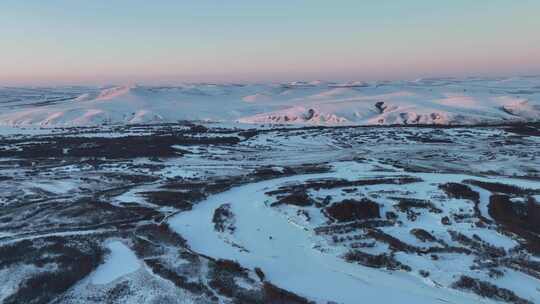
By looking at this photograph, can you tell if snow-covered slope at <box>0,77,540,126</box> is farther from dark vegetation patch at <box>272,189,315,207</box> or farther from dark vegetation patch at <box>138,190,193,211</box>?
dark vegetation patch at <box>138,190,193,211</box>

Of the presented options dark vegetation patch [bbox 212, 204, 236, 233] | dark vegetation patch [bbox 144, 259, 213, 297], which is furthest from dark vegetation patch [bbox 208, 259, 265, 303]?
dark vegetation patch [bbox 212, 204, 236, 233]

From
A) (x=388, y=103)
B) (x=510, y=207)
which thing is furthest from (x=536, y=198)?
(x=388, y=103)

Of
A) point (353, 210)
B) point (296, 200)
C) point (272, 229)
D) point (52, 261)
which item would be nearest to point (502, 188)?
point (353, 210)

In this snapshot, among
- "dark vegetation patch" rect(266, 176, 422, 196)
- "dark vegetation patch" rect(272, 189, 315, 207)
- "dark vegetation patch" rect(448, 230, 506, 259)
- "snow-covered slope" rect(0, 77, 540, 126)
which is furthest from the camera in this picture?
"snow-covered slope" rect(0, 77, 540, 126)

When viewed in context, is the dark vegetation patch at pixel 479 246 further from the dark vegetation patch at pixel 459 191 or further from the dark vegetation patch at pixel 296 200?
the dark vegetation patch at pixel 296 200

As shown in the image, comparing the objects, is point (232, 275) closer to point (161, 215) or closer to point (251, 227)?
point (251, 227)
